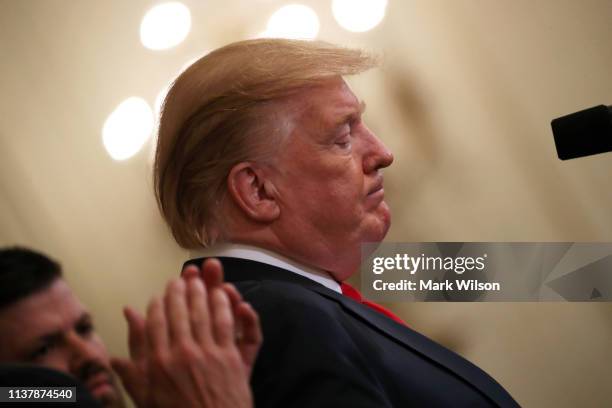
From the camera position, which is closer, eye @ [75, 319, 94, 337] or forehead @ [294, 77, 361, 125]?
eye @ [75, 319, 94, 337]

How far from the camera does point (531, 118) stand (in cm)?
194

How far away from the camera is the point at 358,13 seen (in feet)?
6.29

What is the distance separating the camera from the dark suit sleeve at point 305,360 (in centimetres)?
79

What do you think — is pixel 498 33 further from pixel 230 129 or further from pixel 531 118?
pixel 230 129

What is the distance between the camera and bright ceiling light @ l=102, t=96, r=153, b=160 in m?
1.77

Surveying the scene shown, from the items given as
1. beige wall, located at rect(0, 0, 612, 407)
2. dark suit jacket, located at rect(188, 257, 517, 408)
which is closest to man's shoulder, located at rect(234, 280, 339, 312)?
dark suit jacket, located at rect(188, 257, 517, 408)

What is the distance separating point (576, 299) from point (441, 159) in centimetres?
44

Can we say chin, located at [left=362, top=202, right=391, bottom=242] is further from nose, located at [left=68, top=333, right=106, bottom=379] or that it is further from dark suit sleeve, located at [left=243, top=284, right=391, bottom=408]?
nose, located at [left=68, top=333, right=106, bottom=379]

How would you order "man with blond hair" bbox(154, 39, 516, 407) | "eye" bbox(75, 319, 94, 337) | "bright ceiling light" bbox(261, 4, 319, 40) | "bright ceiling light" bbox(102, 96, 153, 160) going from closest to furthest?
"eye" bbox(75, 319, 94, 337)
"man with blond hair" bbox(154, 39, 516, 407)
"bright ceiling light" bbox(102, 96, 153, 160)
"bright ceiling light" bbox(261, 4, 319, 40)

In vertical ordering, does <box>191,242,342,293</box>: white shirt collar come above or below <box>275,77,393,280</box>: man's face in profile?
below

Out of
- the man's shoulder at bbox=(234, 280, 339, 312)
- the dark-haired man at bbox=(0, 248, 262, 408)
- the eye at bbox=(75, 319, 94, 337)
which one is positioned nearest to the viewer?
the dark-haired man at bbox=(0, 248, 262, 408)

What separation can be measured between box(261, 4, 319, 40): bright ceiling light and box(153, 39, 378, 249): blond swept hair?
2.44 ft

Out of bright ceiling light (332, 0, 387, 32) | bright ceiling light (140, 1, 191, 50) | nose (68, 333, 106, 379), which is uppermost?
bright ceiling light (332, 0, 387, 32)

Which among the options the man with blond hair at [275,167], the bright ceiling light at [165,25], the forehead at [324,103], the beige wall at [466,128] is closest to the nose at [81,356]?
the man with blond hair at [275,167]
